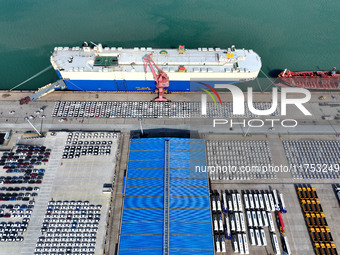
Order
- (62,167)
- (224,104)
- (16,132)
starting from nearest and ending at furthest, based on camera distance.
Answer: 1. (62,167)
2. (16,132)
3. (224,104)

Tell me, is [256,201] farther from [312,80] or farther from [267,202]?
[312,80]

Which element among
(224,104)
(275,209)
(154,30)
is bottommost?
(275,209)

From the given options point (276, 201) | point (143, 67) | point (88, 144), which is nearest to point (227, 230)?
point (276, 201)

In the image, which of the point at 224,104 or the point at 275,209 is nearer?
the point at 275,209

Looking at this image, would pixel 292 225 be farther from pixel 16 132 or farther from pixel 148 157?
pixel 16 132

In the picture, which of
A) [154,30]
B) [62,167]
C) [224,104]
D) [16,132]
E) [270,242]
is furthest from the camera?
[154,30]

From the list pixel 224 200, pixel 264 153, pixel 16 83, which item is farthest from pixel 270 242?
pixel 16 83

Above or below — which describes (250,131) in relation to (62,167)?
above
